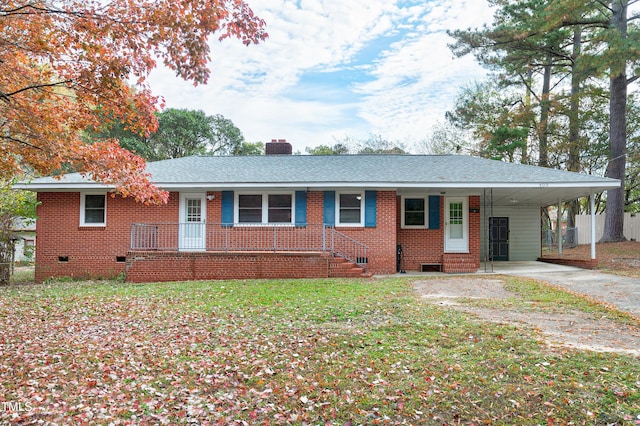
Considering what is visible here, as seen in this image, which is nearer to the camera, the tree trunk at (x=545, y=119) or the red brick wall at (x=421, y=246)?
the red brick wall at (x=421, y=246)

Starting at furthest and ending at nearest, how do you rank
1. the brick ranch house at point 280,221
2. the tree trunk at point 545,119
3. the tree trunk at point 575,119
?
the tree trunk at point 545,119
the tree trunk at point 575,119
the brick ranch house at point 280,221

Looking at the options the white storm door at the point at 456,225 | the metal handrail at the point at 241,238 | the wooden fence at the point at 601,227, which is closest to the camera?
the metal handrail at the point at 241,238

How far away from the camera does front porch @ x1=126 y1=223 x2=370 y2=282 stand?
12.3 meters

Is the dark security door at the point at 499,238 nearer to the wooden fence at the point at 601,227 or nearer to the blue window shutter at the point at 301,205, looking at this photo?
the wooden fence at the point at 601,227

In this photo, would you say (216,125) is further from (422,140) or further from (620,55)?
(620,55)

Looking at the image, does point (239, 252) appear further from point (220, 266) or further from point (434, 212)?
point (434, 212)

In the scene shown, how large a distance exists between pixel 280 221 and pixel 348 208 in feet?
7.28

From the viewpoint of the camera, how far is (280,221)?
13.5m

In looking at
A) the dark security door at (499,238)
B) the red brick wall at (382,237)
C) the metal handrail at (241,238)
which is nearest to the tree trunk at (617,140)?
the dark security door at (499,238)

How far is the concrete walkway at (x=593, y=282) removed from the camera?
26.3 ft

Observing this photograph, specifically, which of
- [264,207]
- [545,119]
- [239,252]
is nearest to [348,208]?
[264,207]

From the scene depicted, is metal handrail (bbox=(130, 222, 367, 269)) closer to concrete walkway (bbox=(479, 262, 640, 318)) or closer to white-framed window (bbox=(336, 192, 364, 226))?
white-framed window (bbox=(336, 192, 364, 226))

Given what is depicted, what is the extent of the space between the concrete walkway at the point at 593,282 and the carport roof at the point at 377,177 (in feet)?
8.49

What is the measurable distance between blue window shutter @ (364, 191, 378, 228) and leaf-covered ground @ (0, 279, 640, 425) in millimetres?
6001
